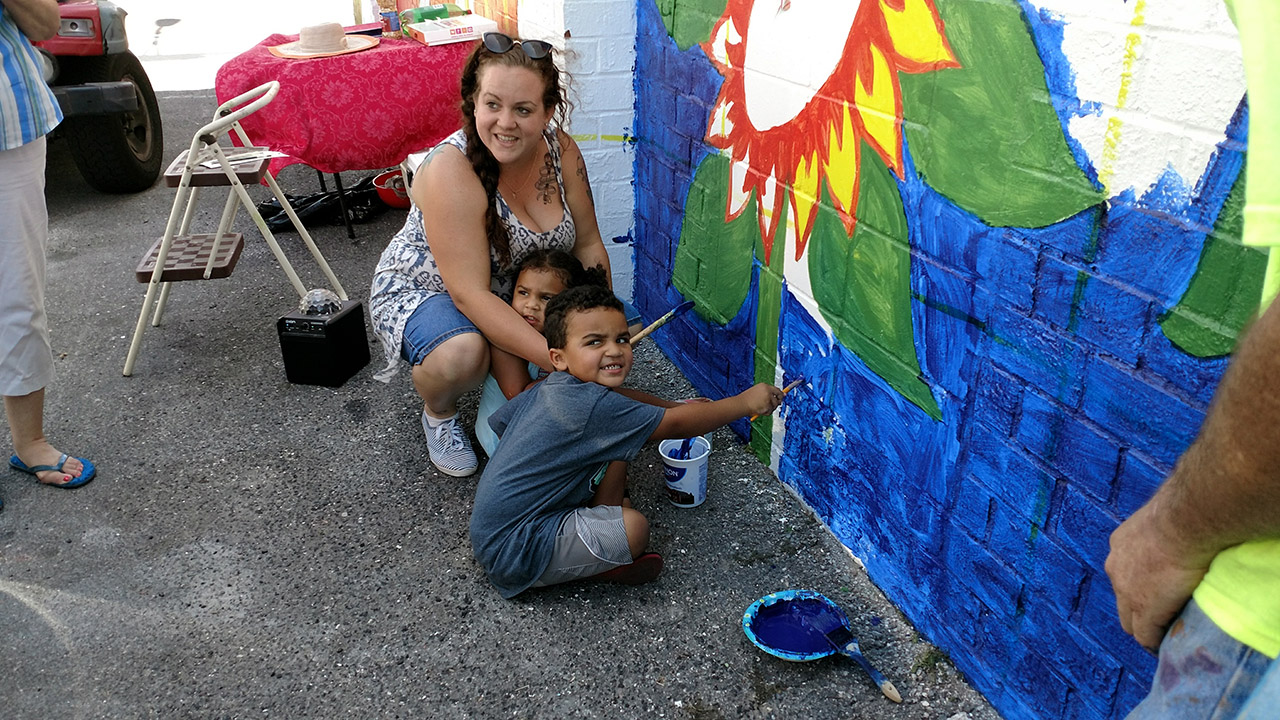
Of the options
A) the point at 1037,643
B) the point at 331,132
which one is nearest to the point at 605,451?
the point at 1037,643

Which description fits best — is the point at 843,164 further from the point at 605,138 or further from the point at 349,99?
the point at 349,99

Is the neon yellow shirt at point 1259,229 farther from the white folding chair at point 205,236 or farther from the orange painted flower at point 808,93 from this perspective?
the white folding chair at point 205,236

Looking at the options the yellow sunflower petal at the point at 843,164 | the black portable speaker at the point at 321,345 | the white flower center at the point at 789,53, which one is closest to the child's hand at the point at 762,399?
the yellow sunflower petal at the point at 843,164

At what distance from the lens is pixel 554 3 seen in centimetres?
331

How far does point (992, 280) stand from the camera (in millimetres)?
1702

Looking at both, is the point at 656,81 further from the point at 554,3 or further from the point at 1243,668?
the point at 1243,668

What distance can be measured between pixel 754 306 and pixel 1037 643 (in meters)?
1.30

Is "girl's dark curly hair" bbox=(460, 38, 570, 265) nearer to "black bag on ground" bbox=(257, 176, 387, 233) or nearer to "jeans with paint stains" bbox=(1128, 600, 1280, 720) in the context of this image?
"jeans with paint stains" bbox=(1128, 600, 1280, 720)

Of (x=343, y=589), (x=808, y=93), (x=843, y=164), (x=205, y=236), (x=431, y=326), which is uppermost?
(x=808, y=93)

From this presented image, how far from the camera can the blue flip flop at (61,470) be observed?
2.71 meters

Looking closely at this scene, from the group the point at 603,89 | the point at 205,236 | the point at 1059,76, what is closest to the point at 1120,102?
the point at 1059,76

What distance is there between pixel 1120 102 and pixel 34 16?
8.75 feet

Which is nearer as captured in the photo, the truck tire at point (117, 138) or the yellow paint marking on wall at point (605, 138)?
the yellow paint marking on wall at point (605, 138)

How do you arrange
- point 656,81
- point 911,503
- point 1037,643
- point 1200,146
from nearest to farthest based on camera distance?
1. point 1200,146
2. point 1037,643
3. point 911,503
4. point 656,81
